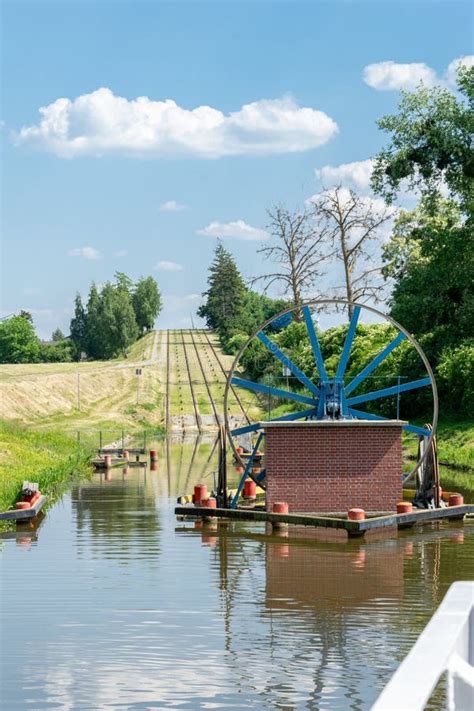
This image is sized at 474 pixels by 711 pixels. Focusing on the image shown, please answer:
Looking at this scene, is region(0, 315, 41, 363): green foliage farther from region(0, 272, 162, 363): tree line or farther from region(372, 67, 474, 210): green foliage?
region(372, 67, 474, 210): green foliage

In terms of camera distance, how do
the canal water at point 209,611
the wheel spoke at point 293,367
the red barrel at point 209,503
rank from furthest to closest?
the red barrel at point 209,503, the wheel spoke at point 293,367, the canal water at point 209,611

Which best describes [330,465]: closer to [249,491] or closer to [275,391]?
[275,391]

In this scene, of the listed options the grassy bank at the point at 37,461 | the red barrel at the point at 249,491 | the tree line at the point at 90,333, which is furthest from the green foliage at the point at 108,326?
the red barrel at the point at 249,491

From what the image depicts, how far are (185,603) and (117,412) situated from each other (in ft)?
223

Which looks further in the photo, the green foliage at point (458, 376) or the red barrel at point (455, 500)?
the green foliage at point (458, 376)

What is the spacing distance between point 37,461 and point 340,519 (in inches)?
779

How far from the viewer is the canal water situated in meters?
13.4

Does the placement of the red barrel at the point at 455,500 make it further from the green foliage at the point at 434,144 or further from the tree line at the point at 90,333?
the tree line at the point at 90,333

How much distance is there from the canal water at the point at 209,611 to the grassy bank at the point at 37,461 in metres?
4.36

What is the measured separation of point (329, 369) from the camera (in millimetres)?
72562

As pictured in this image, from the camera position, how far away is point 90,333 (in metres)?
166

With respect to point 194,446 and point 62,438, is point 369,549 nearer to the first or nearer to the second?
point 62,438

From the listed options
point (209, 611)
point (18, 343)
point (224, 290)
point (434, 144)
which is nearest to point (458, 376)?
point (434, 144)

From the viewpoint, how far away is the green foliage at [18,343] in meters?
188
